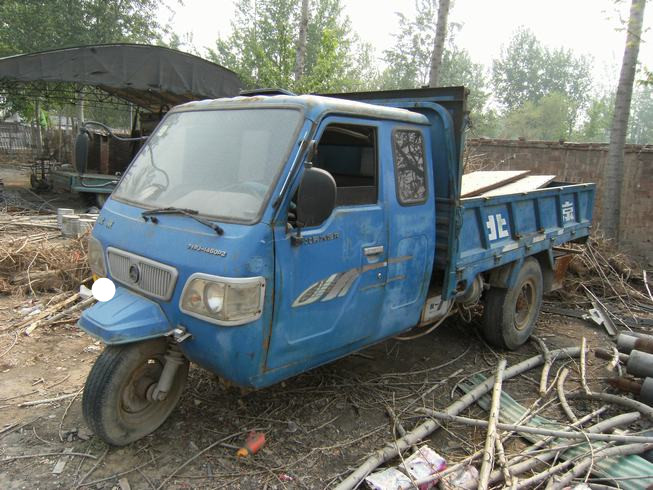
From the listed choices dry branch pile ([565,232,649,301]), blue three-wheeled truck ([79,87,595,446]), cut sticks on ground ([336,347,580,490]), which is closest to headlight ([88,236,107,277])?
blue three-wheeled truck ([79,87,595,446])

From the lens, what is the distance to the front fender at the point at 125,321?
2662 mm

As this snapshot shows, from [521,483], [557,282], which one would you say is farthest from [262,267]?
[557,282]

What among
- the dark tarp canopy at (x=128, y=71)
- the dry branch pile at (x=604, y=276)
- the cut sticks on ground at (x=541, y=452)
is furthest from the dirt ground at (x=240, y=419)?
the dark tarp canopy at (x=128, y=71)

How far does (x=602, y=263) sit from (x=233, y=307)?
710cm

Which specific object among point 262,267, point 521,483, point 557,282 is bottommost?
point 521,483

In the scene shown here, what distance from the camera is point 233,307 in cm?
261

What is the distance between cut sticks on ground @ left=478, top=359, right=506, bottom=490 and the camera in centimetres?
291

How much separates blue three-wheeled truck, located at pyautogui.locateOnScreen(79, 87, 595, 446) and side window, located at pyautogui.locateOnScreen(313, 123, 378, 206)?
0.01 m

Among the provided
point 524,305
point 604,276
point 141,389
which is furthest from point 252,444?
point 604,276

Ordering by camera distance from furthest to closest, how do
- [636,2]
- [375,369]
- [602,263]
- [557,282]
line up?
1. [636,2]
2. [602,263]
3. [557,282]
4. [375,369]

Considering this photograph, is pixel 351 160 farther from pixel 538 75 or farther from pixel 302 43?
pixel 538 75

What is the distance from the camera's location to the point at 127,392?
2959mm

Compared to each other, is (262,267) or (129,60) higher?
(129,60)

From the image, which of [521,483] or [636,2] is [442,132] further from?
[636,2]
